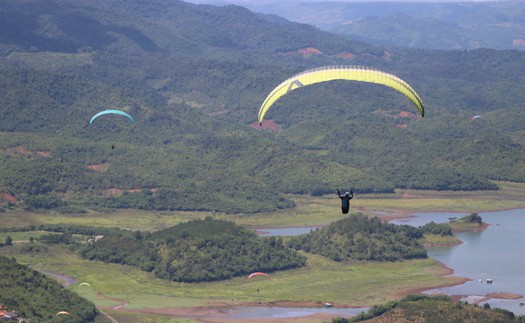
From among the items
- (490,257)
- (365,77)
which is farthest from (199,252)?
(365,77)

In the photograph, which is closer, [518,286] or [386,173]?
[518,286]

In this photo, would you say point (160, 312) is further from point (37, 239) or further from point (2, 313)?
point (37, 239)

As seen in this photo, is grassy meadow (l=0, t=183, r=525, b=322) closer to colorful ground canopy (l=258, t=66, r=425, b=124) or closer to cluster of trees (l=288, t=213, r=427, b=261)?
cluster of trees (l=288, t=213, r=427, b=261)

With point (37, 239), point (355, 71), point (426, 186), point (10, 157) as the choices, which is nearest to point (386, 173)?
point (426, 186)

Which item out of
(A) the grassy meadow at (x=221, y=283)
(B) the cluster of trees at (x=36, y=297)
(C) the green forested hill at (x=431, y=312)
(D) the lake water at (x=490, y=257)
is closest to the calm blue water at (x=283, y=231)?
(A) the grassy meadow at (x=221, y=283)

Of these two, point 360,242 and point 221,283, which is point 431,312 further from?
point 360,242

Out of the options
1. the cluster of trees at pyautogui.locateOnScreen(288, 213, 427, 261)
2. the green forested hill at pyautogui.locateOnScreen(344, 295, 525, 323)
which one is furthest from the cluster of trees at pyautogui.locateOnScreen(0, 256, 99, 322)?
the cluster of trees at pyautogui.locateOnScreen(288, 213, 427, 261)
